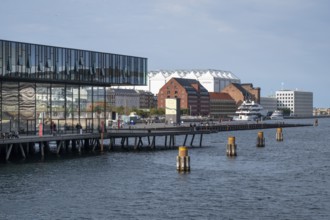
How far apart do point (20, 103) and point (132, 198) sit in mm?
35733

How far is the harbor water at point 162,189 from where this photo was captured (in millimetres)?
45156

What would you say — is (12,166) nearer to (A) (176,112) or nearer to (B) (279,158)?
(B) (279,158)

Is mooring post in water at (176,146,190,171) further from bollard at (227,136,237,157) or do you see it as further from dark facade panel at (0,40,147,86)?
dark facade panel at (0,40,147,86)

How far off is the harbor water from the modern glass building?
7526 mm

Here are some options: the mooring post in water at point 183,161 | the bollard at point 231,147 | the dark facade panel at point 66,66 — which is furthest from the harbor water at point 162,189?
the dark facade panel at point 66,66

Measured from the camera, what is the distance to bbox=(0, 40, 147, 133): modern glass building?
79.4 metres

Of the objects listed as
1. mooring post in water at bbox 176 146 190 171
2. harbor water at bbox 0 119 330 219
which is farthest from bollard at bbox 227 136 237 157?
mooring post in water at bbox 176 146 190 171

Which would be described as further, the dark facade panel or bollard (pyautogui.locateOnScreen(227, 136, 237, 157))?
bollard (pyautogui.locateOnScreen(227, 136, 237, 157))

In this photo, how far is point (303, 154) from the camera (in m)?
97.6

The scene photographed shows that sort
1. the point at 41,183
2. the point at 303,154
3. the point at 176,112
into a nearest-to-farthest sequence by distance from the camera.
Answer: the point at 41,183
the point at 303,154
the point at 176,112

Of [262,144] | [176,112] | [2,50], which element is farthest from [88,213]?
[176,112]

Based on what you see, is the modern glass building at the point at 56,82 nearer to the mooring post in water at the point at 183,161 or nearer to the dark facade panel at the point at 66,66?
the dark facade panel at the point at 66,66

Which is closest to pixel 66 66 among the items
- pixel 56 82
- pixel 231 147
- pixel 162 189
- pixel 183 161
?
pixel 56 82

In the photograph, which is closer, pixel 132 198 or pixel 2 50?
pixel 132 198
